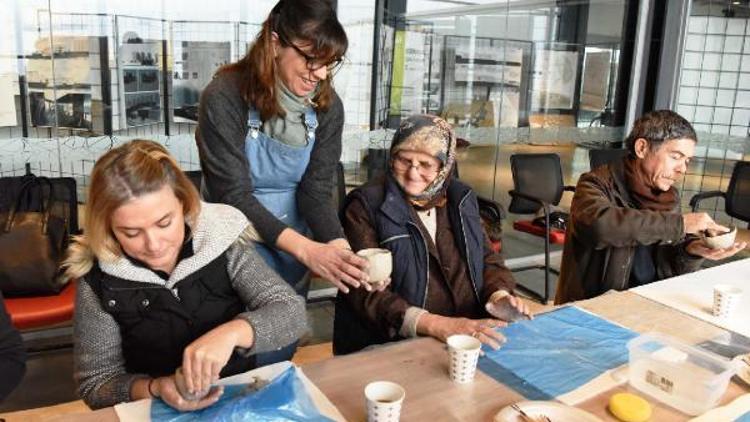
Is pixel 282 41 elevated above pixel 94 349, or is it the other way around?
pixel 282 41

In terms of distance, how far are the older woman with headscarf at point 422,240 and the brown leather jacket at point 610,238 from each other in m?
0.46

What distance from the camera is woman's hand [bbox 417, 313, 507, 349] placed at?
156 centimetres

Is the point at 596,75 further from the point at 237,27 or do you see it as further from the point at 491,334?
the point at 491,334

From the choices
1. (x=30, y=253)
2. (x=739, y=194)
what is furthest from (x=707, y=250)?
(x=30, y=253)

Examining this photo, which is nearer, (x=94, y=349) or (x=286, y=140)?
(x=94, y=349)

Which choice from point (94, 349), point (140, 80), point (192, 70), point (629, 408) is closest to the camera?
point (629, 408)

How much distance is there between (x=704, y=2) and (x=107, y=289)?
5.41 m

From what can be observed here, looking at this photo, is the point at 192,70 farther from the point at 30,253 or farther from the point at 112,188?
the point at 112,188

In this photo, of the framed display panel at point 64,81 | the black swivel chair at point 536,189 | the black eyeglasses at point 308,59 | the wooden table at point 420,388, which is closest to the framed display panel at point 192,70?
the framed display panel at point 64,81

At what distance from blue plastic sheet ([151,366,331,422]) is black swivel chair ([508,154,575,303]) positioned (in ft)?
9.95

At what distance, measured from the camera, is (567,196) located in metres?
5.14

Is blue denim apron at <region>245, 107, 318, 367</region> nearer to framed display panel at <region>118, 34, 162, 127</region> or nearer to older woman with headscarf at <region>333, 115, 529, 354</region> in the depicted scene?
older woman with headscarf at <region>333, 115, 529, 354</region>

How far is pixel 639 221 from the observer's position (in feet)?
7.17

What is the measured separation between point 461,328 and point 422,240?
37cm
